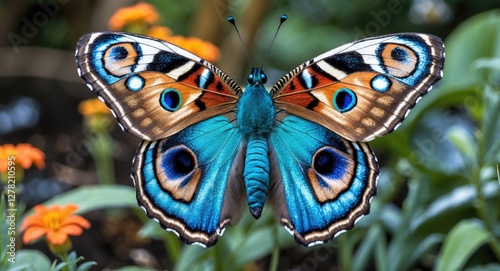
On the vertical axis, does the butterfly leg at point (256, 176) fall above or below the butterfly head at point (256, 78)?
below

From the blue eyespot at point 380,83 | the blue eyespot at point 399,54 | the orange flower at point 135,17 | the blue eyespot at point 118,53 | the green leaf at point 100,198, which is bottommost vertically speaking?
the green leaf at point 100,198

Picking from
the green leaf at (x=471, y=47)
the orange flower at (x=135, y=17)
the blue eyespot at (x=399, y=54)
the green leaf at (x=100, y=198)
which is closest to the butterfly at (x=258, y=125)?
the blue eyespot at (x=399, y=54)

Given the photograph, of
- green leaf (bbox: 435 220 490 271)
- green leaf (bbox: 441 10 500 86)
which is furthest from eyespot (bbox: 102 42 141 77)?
green leaf (bbox: 441 10 500 86)

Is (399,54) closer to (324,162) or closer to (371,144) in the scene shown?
(324,162)

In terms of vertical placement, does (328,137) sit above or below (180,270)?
above

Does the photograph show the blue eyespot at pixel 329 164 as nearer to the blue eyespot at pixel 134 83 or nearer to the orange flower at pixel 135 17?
the blue eyespot at pixel 134 83

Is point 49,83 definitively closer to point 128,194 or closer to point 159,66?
point 128,194

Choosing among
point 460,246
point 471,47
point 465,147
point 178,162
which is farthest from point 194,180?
point 471,47

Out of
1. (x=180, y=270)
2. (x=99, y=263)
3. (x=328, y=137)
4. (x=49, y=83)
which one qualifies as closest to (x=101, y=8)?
(x=49, y=83)
